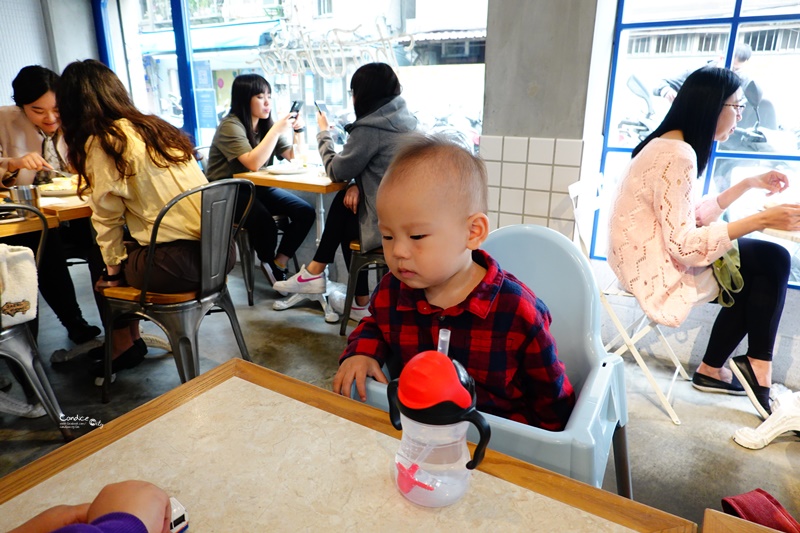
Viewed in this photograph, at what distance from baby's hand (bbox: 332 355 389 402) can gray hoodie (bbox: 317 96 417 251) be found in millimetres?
1702

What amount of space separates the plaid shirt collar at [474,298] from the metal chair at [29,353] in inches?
55.7

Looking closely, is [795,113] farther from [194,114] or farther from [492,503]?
[194,114]

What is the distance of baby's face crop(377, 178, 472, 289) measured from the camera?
881 millimetres

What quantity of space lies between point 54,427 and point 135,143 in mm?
1165

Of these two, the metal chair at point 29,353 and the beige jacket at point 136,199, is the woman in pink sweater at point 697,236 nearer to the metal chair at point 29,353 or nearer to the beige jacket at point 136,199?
the beige jacket at point 136,199

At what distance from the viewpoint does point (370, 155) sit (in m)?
2.71

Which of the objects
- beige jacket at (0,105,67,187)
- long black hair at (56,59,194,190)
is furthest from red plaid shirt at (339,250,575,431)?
beige jacket at (0,105,67,187)

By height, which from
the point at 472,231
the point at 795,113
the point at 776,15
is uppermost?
the point at 776,15

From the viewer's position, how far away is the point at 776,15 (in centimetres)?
225

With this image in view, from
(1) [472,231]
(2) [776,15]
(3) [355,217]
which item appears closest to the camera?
(1) [472,231]

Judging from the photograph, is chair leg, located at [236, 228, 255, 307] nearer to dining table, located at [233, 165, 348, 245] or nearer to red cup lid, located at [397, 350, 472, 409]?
dining table, located at [233, 165, 348, 245]

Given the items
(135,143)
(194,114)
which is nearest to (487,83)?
(135,143)


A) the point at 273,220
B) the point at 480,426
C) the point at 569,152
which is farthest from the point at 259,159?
the point at 480,426

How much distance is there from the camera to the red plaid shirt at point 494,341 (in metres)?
1.00
